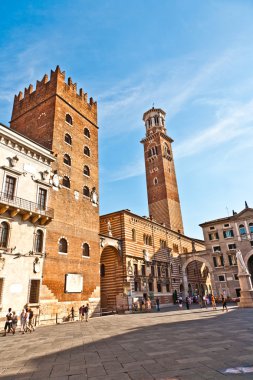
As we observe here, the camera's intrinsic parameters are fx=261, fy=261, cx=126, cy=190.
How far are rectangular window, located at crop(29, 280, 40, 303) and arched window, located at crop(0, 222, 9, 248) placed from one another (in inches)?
138

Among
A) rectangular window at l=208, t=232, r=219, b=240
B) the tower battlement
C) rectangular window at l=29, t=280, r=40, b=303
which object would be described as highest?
the tower battlement

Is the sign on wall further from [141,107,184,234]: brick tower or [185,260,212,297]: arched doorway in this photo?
[141,107,184,234]: brick tower

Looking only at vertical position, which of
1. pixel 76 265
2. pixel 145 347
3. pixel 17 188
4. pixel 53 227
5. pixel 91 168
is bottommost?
pixel 145 347

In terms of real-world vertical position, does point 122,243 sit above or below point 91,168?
below

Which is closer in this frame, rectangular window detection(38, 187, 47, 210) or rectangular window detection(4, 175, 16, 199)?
rectangular window detection(4, 175, 16, 199)

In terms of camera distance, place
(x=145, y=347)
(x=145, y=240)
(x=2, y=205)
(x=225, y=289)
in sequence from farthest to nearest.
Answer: (x=225, y=289) → (x=145, y=240) → (x=2, y=205) → (x=145, y=347)

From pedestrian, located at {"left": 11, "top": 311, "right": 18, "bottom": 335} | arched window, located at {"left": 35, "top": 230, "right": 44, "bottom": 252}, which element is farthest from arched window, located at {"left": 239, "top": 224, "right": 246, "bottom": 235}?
pedestrian, located at {"left": 11, "top": 311, "right": 18, "bottom": 335}

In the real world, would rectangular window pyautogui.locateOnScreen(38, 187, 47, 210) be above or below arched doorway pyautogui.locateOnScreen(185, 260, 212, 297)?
above

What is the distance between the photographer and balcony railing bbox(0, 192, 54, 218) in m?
17.9

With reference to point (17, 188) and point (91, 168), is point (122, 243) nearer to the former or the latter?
point (91, 168)

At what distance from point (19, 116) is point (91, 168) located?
10.1 metres

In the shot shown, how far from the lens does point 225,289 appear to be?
128 feet

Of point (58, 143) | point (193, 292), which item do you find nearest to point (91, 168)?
point (58, 143)

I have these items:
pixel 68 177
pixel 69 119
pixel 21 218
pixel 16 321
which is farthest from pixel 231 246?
pixel 16 321
